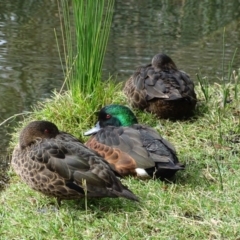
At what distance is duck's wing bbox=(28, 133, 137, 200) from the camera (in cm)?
479

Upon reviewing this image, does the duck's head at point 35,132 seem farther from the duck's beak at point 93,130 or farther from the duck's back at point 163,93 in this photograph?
the duck's back at point 163,93

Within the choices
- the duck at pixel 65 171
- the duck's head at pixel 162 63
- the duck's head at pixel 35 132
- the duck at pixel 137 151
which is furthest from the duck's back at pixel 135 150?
the duck's head at pixel 162 63

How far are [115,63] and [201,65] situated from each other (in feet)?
4.31

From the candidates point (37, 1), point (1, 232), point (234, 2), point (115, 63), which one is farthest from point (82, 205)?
point (234, 2)

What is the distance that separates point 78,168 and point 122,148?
93 centimetres

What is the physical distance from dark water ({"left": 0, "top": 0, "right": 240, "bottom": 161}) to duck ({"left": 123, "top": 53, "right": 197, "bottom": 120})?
785 millimetres

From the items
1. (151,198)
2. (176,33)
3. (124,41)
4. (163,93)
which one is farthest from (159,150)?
(176,33)

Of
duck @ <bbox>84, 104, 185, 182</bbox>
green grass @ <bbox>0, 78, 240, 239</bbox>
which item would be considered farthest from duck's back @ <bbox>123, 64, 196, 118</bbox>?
duck @ <bbox>84, 104, 185, 182</bbox>

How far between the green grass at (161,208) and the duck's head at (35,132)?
1.52 ft

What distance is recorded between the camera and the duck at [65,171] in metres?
4.81

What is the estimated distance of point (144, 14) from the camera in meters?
13.8

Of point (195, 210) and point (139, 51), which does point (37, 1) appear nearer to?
point (139, 51)

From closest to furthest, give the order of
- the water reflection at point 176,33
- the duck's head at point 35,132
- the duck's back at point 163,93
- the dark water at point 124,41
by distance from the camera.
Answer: the duck's head at point 35,132, the duck's back at point 163,93, the dark water at point 124,41, the water reflection at point 176,33

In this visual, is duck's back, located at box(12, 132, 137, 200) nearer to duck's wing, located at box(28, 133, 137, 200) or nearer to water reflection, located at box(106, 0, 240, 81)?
duck's wing, located at box(28, 133, 137, 200)
